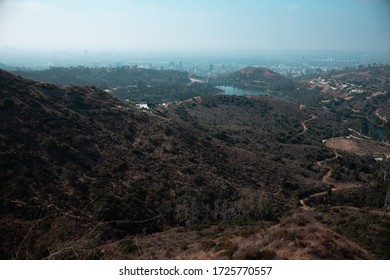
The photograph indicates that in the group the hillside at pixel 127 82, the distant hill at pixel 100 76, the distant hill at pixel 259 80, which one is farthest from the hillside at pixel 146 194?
the distant hill at pixel 259 80

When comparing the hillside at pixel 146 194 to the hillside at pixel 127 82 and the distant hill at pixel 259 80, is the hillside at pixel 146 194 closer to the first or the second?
the hillside at pixel 127 82

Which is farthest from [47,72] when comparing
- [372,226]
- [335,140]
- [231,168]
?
[372,226]

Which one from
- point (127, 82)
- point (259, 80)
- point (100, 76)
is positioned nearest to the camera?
point (127, 82)

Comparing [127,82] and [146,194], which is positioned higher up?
[127,82]

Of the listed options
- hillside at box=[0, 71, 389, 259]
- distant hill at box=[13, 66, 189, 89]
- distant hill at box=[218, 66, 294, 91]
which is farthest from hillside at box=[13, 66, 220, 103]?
hillside at box=[0, 71, 389, 259]

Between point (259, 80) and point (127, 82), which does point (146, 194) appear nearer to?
point (127, 82)

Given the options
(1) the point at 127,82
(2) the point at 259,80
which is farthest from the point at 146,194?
(2) the point at 259,80
